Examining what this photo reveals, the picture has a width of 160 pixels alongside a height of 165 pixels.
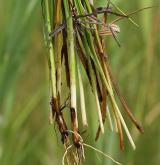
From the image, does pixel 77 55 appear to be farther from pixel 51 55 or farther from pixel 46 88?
pixel 46 88

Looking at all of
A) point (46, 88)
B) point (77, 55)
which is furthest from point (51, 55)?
point (46, 88)

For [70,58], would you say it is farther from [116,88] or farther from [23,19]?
[23,19]

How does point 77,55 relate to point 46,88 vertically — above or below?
above

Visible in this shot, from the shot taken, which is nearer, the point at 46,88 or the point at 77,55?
the point at 77,55

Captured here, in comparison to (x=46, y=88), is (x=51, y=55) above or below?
above

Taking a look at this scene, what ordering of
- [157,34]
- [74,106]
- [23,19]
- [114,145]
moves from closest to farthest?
[74,106] → [23,19] → [114,145] → [157,34]

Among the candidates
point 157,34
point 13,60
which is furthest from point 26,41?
point 157,34

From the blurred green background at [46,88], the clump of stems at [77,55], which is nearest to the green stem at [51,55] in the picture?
the clump of stems at [77,55]

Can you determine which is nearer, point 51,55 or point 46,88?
point 51,55
